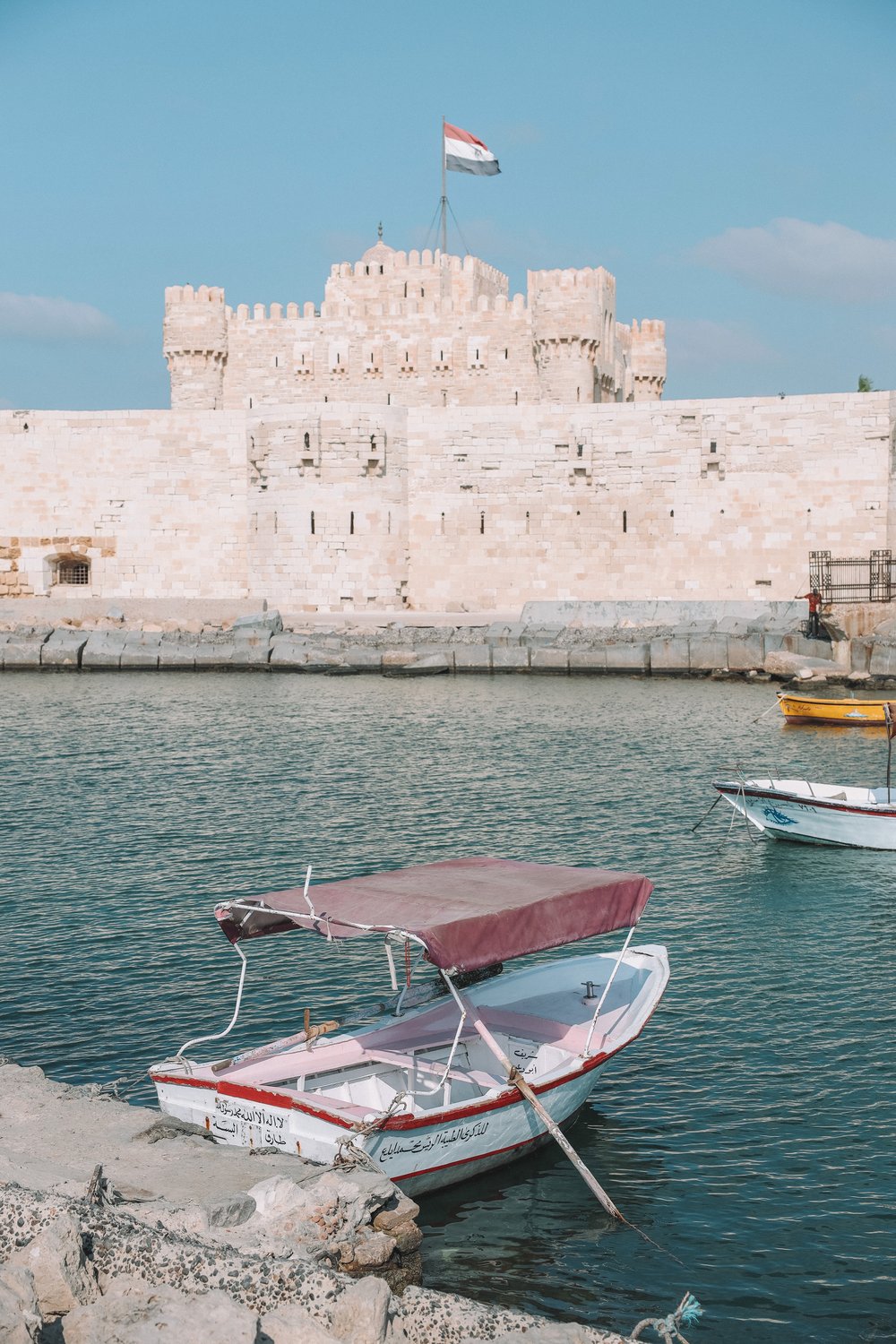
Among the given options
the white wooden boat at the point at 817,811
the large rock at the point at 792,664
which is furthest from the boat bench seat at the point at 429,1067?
the large rock at the point at 792,664

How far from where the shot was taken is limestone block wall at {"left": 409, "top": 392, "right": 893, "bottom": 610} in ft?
103

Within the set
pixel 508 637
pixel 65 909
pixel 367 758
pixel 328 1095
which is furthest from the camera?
pixel 508 637

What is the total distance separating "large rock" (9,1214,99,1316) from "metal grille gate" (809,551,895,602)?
26877 millimetres

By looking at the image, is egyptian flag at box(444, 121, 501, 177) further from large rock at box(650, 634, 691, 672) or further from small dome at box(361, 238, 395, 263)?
large rock at box(650, 634, 691, 672)

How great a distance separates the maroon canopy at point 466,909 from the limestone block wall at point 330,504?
24.8m

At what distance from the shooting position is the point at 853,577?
103ft

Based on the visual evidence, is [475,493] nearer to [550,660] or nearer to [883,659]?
[550,660]

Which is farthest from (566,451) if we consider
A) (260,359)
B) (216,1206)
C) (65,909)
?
(216,1206)

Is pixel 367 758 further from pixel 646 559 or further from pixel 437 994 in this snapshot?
pixel 646 559

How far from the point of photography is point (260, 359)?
40094mm

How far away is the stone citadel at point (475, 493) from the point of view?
104 feet

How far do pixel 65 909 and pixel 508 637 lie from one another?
1877 cm

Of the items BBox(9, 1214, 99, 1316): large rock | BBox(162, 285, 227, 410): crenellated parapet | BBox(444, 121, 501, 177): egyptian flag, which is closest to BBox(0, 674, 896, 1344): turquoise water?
BBox(9, 1214, 99, 1316): large rock

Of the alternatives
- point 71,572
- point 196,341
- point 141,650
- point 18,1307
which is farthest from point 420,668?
point 18,1307
